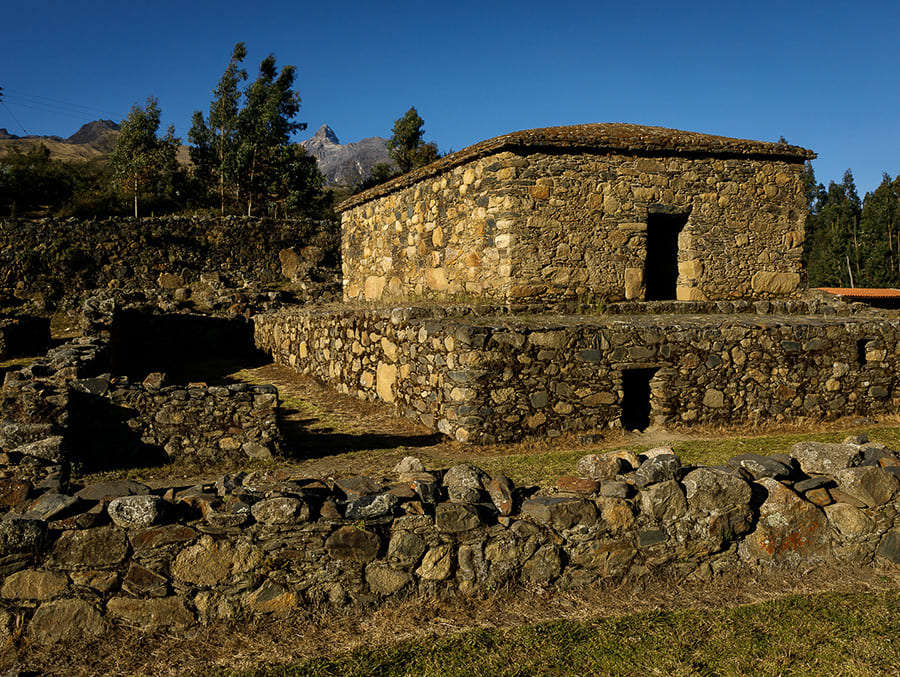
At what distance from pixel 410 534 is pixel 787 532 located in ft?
7.54

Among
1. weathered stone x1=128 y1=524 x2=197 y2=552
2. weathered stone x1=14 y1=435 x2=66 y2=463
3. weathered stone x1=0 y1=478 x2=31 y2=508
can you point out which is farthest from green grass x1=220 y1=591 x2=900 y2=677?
weathered stone x1=14 y1=435 x2=66 y2=463

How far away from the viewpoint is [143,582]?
336 cm

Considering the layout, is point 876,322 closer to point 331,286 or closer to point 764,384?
point 764,384

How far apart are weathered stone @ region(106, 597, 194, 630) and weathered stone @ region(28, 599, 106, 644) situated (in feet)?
0.28

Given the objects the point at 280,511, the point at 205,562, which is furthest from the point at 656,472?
the point at 205,562

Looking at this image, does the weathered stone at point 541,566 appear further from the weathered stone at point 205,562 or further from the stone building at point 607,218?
the stone building at point 607,218

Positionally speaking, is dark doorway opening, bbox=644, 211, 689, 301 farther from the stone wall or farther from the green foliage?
the green foliage

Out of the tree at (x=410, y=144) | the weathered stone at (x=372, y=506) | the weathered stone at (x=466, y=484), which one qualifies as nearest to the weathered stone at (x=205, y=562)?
the weathered stone at (x=372, y=506)

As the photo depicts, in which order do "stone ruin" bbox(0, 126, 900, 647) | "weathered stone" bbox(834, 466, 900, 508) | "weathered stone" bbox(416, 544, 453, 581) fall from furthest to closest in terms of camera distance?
1. "weathered stone" bbox(834, 466, 900, 508)
2. "weathered stone" bbox(416, 544, 453, 581)
3. "stone ruin" bbox(0, 126, 900, 647)

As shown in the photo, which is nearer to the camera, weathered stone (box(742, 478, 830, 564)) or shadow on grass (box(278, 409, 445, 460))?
weathered stone (box(742, 478, 830, 564))

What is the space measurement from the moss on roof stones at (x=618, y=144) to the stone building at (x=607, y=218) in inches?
0.8

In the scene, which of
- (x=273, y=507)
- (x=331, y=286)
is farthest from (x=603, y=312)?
(x=331, y=286)

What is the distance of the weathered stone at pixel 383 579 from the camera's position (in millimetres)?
3600

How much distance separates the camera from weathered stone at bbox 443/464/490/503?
3.81 m
